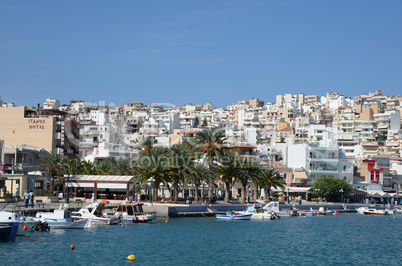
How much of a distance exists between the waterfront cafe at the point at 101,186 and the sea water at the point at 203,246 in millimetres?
14614

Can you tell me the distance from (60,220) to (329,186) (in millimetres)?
65857

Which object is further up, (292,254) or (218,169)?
(218,169)

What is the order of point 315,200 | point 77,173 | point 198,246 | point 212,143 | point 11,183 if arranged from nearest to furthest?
point 198,246, point 11,183, point 212,143, point 77,173, point 315,200

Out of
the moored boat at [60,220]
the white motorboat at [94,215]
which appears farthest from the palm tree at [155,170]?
the moored boat at [60,220]

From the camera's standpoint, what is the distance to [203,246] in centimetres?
4281

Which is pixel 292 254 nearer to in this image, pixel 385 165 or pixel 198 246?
pixel 198 246

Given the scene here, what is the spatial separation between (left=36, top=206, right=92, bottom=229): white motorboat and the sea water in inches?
43.9

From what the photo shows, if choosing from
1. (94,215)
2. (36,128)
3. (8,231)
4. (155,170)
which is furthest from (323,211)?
(8,231)

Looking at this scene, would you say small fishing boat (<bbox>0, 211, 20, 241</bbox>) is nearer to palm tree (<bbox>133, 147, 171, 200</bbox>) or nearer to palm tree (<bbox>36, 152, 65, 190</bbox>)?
palm tree (<bbox>133, 147, 171, 200</bbox>)

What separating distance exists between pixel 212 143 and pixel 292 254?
109 feet

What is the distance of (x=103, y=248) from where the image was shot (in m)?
39.8

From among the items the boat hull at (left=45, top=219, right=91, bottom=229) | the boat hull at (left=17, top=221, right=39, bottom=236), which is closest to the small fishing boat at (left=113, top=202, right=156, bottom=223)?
the boat hull at (left=45, top=219, right=91, bottom=229)

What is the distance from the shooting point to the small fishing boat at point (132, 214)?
58.6 m

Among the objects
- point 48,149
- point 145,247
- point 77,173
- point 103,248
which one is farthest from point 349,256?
point 48,149
